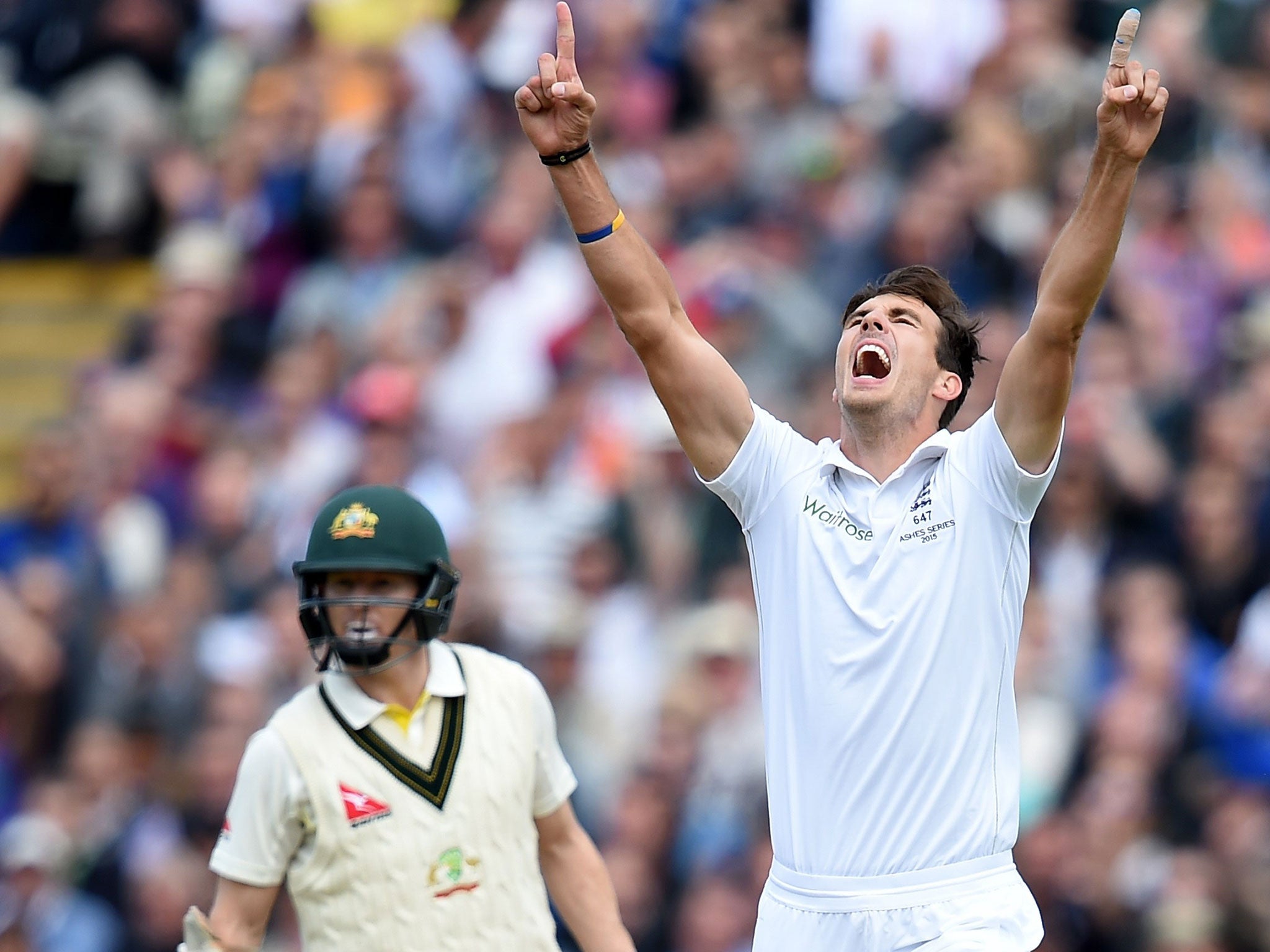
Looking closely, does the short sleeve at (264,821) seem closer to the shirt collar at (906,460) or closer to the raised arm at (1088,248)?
the shirt collar at (906,460)

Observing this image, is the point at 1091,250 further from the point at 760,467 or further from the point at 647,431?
the point at 647,431

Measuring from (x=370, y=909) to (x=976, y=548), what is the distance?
1791 millimetres

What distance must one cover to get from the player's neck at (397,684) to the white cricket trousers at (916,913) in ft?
4.12

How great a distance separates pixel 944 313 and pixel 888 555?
70 cm

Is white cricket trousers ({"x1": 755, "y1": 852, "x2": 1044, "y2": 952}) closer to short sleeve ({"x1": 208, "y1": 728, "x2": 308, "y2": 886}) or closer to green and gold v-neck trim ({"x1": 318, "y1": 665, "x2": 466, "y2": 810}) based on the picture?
green and gold v-neck trim ({"x1": 318, "y1": 665, "x2": 466, "y2": 810})

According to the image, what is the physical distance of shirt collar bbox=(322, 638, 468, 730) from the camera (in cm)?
537

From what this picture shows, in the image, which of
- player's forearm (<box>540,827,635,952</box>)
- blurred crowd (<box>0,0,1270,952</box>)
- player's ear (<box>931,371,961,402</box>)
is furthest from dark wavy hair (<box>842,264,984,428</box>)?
blurred crowd (<box>0,0,1270,952</box>)

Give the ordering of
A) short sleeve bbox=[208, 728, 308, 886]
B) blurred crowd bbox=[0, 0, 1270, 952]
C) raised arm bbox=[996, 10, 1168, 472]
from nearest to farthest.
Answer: raised arm bbox=[996, 10, 1168, 472] < short sleeve bbox=[208, 728, 308, 886] < blurred crowd bbox=[0, 0, 1270, 952]

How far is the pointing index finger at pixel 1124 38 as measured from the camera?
4.39 meters

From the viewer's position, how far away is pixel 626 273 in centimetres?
484

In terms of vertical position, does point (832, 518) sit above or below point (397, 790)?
above

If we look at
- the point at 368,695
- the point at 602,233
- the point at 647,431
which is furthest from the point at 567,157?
the point at 647,431

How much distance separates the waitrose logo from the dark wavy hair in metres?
0.43

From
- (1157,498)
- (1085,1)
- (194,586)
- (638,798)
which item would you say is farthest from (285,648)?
(1085,1)
